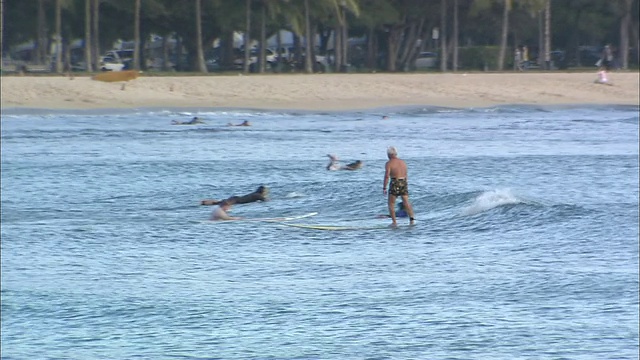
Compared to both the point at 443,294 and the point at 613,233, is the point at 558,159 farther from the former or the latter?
the point at 443,294

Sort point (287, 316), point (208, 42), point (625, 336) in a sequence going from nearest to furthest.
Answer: point (625, 336) < point (287, 316) < point (208, 42)

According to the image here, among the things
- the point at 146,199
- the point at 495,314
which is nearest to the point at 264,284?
the point at 495,314

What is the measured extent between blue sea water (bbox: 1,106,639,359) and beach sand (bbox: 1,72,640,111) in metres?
5.32

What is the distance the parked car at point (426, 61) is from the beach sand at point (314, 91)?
988 cm

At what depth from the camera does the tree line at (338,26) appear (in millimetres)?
43531

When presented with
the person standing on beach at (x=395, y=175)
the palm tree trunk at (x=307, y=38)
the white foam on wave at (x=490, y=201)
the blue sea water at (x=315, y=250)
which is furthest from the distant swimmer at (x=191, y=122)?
the person standing on beach at (x=395, y=175)

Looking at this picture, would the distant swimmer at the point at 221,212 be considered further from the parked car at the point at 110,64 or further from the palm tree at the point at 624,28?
the palm tree at the point at 624,28

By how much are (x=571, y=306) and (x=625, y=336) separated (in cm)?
152

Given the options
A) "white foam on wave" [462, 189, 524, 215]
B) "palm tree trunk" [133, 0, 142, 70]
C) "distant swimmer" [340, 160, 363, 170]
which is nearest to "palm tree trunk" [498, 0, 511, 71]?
"palm tree trunk" [133, 0, 142, 70]

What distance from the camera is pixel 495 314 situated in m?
11.9

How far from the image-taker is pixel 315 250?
51.7ft

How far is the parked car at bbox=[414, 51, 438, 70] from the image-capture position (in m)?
51.5

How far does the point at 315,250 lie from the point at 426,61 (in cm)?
3787

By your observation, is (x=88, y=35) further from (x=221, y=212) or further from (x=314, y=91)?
(x=221, y=212)
